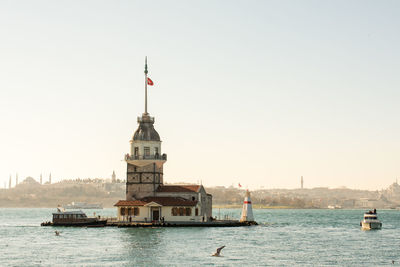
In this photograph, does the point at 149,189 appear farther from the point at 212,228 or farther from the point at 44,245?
the point at 44,245

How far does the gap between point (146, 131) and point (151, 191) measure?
31.9 ft

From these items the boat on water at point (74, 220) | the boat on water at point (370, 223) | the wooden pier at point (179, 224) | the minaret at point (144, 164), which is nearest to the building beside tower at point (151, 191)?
the minaret at point (144, 164)

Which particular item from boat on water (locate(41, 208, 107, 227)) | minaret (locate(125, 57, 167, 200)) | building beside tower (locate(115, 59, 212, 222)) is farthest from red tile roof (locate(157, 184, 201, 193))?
boat on water (locate(41, 208, 107, 227))

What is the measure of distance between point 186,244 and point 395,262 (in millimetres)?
23095

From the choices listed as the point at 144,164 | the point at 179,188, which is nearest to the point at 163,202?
the point at 179,188

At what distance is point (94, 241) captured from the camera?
78062 millimetres

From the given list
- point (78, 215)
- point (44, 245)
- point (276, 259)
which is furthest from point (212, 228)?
point (276, 259)

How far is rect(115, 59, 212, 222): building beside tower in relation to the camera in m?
101

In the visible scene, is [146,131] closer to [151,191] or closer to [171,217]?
[151,191]

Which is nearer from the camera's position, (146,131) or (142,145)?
(142,145)

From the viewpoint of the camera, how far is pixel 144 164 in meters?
105

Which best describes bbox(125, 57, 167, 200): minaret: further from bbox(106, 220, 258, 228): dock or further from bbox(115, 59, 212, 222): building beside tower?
bbox(106, 220, 258, 228): dock

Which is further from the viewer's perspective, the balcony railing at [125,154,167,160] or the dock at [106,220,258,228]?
the balcony railing at [125,154,167,160]

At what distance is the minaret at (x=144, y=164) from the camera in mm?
104188
